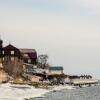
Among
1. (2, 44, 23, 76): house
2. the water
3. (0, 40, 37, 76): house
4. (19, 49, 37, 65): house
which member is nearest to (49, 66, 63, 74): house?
(19, 49, 37, 65): house

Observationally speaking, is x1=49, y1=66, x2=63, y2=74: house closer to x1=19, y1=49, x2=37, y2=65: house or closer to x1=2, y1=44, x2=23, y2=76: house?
x1=19, y1=49, x2=37, y2=65: house

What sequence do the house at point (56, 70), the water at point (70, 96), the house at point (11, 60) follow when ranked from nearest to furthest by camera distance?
1. the water at point (70, 96)
2. the house at point (11, 60)
3. the house at point (56, 70)

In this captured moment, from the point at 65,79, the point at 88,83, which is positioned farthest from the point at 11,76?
the point at 88,83

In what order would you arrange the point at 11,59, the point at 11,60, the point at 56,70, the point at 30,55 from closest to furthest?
the point at 11,60 < the point at 11,59 < the point at 30,55 < the point at 56,70

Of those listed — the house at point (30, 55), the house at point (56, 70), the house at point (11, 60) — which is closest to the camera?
the house at point (11, 60)

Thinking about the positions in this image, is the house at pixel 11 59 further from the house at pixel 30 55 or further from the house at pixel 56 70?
the house at pixel 56 70

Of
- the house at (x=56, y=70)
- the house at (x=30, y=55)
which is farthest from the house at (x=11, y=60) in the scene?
the house at (x=56, y=70)

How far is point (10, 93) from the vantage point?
6994cm

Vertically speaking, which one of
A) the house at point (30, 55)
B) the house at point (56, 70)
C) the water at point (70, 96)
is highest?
the house at point (30, 55)

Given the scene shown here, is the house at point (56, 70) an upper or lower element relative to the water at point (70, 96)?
upper

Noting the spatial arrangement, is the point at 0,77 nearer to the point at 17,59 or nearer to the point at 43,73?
the point at 17,59

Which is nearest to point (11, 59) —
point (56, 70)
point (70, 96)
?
point (56, 70)

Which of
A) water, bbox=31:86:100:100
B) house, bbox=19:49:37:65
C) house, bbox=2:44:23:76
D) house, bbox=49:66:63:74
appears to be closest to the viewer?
water, bbox=31:86:100:100

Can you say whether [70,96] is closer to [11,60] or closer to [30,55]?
[11,60]
